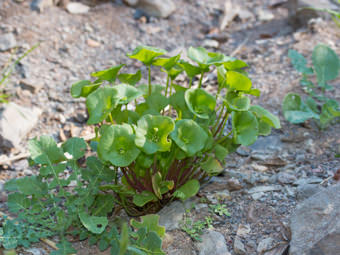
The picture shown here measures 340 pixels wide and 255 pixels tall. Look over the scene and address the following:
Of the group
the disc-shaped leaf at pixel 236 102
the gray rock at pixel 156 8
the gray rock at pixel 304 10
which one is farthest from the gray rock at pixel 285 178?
the gray rock at pixel 156 8

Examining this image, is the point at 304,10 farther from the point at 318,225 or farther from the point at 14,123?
the point at 14,123

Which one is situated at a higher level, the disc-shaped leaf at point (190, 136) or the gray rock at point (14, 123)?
the disc-shaped leaf at point (190, 136)

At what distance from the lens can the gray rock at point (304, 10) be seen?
3281 mm

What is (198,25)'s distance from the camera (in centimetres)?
354

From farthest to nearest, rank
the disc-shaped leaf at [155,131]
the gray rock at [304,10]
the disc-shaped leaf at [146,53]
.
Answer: the gray rock at [304,10] < the disc-shaped leaf at [146,53] < the disc-shaped leaf at [155,131]

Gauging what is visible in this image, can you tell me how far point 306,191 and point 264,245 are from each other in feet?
1.26

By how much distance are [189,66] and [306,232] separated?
0.84 meters

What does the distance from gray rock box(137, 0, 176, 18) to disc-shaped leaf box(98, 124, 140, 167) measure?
224 centimetres

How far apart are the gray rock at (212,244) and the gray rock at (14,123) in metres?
1.26

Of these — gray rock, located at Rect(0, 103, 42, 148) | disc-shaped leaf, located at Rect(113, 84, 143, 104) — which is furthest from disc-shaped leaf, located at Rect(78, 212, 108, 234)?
gray rock, located at Rect(0, 103, 42, 148)

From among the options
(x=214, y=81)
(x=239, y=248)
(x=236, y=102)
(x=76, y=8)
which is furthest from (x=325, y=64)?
(x=76, y=8)

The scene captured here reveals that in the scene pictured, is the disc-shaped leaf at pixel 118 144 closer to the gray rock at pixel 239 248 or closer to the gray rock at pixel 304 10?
the gray rock at pixel 239 248

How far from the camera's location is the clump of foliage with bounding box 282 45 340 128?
215 cm

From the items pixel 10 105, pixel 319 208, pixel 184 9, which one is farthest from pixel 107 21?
pixel 319 208
